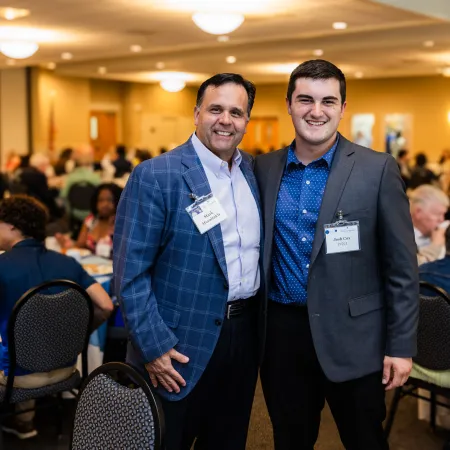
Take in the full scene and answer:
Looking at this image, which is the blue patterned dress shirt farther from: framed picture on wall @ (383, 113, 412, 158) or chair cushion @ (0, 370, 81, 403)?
framed picture on wall @ (383, 113, 412, 158)

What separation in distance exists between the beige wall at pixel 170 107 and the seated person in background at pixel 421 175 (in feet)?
15.0

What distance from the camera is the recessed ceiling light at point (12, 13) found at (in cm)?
671

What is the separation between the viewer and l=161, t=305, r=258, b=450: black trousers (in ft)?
6.93

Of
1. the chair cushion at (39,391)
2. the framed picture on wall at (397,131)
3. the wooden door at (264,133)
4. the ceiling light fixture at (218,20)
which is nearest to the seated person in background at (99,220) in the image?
the chair cushion at (39,391)

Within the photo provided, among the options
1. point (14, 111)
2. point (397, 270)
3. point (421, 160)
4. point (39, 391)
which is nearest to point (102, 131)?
point (14, 111)

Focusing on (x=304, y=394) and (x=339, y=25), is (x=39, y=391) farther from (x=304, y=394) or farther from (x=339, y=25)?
(x=339, y=25)

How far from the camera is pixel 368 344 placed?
212 centimetres

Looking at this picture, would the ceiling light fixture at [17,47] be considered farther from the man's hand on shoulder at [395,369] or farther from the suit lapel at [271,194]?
the man's hand on shoulder at [395,369]

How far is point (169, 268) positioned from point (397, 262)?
655 millimetres

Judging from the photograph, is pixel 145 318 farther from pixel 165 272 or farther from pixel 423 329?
pixel 423 329

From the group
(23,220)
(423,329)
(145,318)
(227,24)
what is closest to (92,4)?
(227,24)

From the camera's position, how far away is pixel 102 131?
16312 mm

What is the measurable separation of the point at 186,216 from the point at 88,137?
13.7 m

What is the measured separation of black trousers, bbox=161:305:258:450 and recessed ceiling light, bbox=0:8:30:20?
17.9 ft
